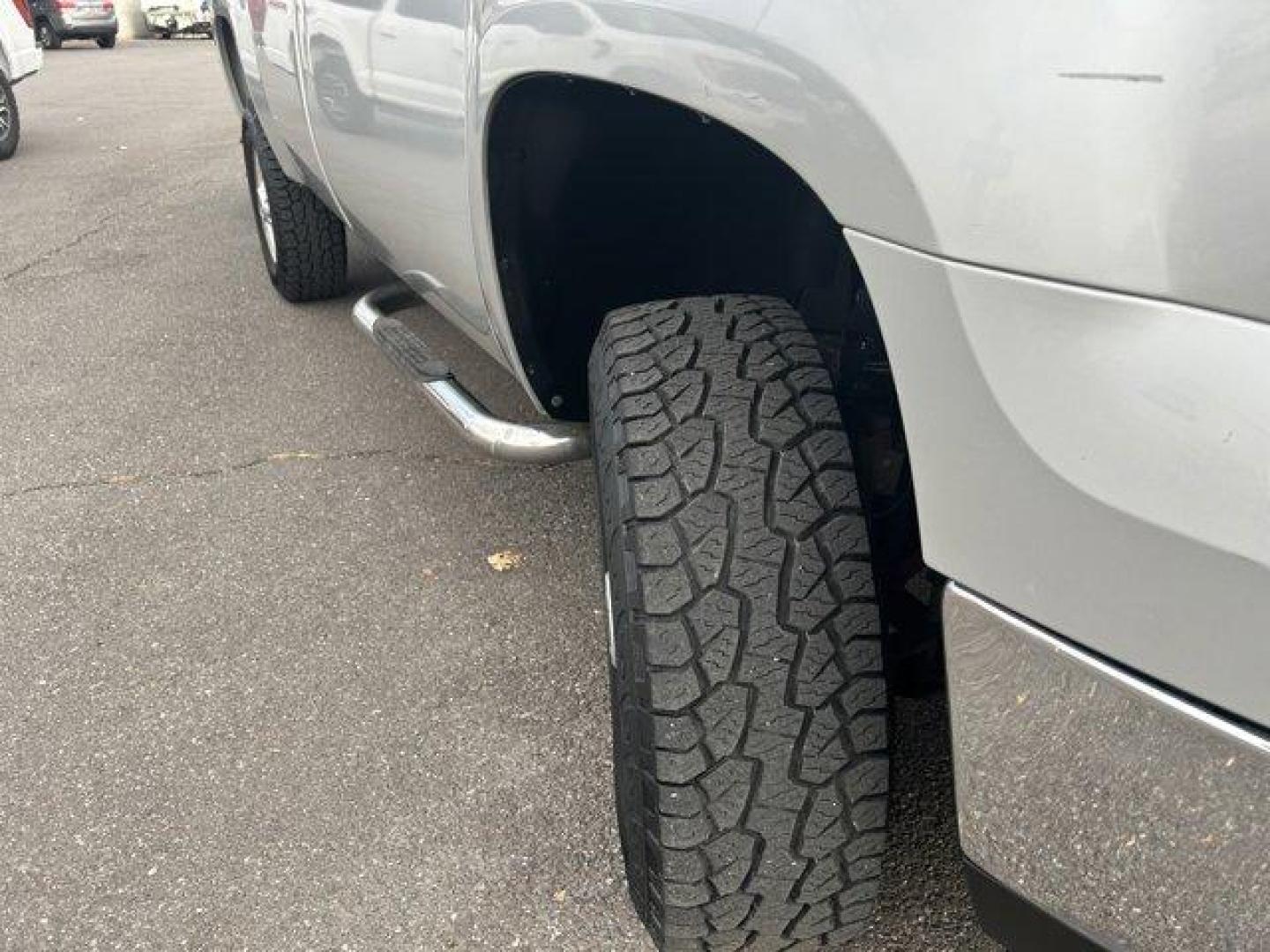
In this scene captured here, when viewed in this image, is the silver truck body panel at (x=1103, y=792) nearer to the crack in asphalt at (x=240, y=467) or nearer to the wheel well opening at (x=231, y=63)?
the crack in asphalt at (x=240, y=467)

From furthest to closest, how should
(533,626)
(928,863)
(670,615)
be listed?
(533,626)
(928,863)
(670,615)

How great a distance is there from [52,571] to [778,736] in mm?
2147

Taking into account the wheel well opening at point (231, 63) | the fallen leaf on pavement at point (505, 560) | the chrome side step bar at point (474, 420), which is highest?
the wheel well opening at point (231, 63)

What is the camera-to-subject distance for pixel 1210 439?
2.74 ft

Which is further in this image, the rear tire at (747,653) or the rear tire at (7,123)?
the rear tire at (7,123)

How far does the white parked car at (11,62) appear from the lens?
886 cm

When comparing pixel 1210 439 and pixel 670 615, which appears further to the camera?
pixel 670 615

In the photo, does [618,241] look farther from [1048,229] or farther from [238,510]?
[238,510]

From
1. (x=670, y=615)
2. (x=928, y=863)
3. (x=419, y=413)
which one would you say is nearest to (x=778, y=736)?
(x=670, y=615)

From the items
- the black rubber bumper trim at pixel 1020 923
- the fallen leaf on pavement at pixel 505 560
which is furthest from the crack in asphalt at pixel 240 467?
the black rubber bumper trim at pixel 1020 923

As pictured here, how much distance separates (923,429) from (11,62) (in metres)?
10.1

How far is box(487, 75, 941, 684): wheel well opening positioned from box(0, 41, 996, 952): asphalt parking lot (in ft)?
1.92

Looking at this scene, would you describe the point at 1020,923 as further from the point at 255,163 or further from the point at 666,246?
the point at 255,163

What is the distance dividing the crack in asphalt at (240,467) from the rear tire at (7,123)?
7005 mm
